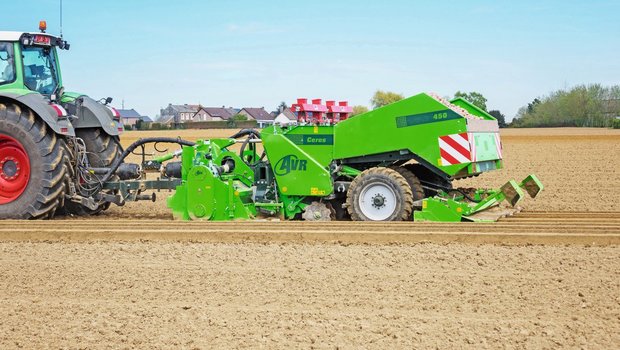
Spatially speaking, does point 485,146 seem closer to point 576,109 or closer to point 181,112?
point 576,109

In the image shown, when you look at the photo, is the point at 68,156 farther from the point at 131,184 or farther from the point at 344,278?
the point at 344,278

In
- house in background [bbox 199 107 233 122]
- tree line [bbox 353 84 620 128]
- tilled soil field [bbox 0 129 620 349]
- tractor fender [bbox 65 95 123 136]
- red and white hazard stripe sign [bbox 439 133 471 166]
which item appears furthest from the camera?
house in background [bbox 199 107 233 122]

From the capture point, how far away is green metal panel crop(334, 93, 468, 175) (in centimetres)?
884

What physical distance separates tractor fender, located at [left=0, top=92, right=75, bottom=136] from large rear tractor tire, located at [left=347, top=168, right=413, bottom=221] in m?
3.72

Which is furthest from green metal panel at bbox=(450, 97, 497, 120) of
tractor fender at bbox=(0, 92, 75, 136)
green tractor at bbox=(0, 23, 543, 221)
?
tractor fender at bbox=(0, 92, 75, 136)

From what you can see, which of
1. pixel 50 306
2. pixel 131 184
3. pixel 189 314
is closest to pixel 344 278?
pixel 189 314

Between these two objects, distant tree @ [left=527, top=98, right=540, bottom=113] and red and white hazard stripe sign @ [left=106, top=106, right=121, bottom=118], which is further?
distant tree @ [left=527, top=98, right=540, bottom=113]

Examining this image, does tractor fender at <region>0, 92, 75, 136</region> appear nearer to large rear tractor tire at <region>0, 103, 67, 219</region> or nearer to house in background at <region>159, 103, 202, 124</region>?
large rear tractor tire at <region>0, 103, 67, 219</region>

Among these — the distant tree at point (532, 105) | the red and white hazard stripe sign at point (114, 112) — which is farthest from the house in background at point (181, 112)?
the red and white hazard stripe sign at point (114, 112)

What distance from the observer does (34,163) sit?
908 centimetres

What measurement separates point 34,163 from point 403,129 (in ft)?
15.3

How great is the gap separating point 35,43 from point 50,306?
17.5ft

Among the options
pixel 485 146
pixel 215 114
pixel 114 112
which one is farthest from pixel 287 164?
pixel 215 114

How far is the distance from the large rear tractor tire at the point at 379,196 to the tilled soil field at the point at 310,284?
1.75ft
